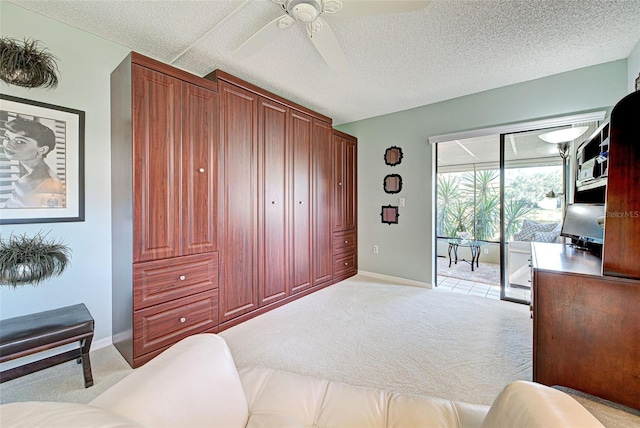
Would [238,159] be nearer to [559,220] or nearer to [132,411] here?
[132,411]

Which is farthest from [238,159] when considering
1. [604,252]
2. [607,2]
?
[607,2]

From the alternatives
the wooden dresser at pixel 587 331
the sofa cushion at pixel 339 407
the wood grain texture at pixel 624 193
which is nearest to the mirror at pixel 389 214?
the wooden dresser at pixel 587 331

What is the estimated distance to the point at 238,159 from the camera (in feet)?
8.52

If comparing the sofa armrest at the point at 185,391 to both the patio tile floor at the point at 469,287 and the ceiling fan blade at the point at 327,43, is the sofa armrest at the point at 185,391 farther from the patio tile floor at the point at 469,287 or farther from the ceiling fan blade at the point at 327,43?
the patio tile floor at the point at 469,287

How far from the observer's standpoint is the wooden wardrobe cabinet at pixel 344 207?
393 cm

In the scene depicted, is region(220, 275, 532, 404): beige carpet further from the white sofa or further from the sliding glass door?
the white sofa

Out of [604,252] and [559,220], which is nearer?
[604,252]

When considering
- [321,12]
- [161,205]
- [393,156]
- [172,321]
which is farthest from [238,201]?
[393,156]

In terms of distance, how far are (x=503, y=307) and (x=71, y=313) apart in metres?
4.02

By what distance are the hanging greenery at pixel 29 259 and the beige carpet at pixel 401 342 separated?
4.52 feet

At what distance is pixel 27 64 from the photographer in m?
1.82

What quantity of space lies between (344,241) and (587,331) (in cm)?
284

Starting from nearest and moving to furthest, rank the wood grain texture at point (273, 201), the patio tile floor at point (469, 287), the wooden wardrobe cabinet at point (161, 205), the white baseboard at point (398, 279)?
1. the wooden wardrobe cabinet at point (161, 205)
2. the wood grain texture at point (273, 201)
3. the patio tile floor at point (469, 287)
4. the white baseboard at point (398, 279)

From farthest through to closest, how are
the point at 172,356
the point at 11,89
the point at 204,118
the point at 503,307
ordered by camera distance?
the point at 503,307
the point at 204,118
the point at 11,89
the point at 172,356
